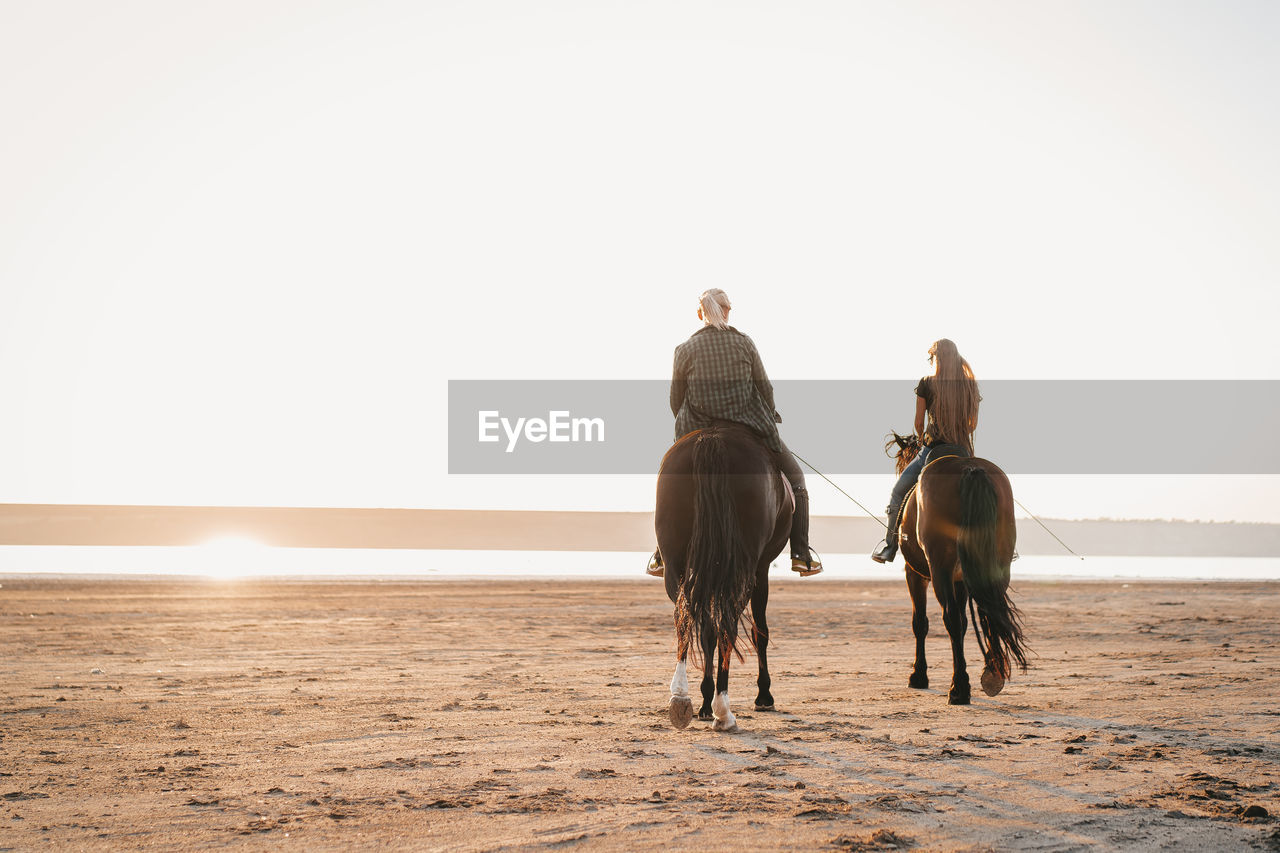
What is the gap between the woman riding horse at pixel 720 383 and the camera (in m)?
7.33

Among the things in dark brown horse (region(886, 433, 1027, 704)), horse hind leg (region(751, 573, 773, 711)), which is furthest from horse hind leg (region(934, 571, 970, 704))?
horse hind leg (region(751, 573, 773, 711))

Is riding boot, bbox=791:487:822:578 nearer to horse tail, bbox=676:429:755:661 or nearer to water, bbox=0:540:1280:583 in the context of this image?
horse tail, bbox=676:429:755:661

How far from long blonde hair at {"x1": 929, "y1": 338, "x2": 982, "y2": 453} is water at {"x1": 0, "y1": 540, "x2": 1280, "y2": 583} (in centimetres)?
1607

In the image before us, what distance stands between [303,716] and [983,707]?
4951 millimetres

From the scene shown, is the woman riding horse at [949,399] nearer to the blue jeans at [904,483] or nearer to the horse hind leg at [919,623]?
the blue jeans at [904,483]

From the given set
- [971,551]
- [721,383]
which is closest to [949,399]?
[971,551]

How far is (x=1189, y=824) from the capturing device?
417 cm

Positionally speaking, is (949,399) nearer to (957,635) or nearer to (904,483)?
(904,483)

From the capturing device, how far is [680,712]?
6215 mm

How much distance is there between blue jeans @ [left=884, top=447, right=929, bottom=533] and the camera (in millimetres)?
8484

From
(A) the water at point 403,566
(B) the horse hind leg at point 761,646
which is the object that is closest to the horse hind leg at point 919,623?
(B) the horse hind leg at point 761,646

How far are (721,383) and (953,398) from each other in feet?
7.14

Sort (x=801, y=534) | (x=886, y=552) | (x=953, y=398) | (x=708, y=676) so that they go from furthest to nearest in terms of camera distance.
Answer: (x=886, y=552)
(x=953, y=398)
(x=801, y=534)
(x=708, y=676)

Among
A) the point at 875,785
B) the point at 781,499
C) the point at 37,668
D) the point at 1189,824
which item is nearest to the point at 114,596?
the point at 37,668
